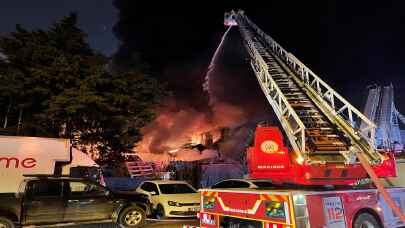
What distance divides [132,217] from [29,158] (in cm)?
518

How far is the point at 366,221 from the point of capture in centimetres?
573

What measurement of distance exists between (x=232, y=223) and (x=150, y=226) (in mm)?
4639

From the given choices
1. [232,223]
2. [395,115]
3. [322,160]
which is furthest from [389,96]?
[232,223]

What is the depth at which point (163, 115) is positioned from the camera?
42.9 metres

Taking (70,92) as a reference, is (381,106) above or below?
above

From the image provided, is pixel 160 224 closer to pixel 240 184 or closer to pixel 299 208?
pixel 240 184

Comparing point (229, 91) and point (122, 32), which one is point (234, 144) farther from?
point (122, 32)

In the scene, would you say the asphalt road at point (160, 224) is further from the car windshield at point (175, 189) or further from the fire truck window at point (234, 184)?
the fire truck window at point (234, 184)

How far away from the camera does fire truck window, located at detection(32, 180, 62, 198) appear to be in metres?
8.37

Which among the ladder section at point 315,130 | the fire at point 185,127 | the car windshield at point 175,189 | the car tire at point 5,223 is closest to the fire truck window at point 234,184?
the car windshield at point 175,189

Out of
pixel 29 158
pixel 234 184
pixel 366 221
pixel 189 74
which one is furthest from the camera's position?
pixel 189 74

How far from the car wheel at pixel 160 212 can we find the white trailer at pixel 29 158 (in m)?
4.53

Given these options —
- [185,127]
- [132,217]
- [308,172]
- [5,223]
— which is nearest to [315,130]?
[308,172]

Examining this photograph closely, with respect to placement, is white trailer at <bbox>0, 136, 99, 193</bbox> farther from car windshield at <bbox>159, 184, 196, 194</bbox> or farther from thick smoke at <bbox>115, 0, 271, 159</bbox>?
thick smoke at <bbox>115, 0, 271, 159</bbox>
